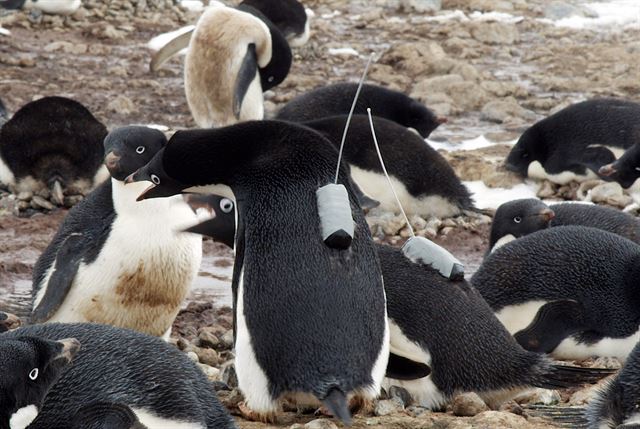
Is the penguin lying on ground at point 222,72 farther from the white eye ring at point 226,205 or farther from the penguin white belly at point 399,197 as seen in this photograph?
the white eye ring at point 226,205

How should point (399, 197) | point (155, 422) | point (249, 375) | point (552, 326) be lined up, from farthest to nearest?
point (399, 197)
point (552, 326)
point (249, 375)
point (155, 422)

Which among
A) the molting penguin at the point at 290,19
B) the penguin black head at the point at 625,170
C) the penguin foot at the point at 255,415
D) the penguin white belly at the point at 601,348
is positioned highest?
the penguin foot at the point at 255,415

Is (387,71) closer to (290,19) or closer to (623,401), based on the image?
(290,19)

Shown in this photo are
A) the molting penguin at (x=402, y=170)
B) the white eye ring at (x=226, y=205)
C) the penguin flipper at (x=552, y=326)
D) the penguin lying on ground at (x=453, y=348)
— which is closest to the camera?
the penguin lying on ground at (x=453, y=348)

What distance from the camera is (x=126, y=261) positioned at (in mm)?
5125

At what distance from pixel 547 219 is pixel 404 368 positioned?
228cm

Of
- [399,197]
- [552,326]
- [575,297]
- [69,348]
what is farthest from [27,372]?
[399,197]

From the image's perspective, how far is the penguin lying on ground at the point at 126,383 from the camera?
320 centimetres

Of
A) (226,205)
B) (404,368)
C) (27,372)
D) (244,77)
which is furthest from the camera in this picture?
(244,77)

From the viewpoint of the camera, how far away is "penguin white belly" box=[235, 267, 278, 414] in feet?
12.3

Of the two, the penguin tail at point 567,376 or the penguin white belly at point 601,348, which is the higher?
the penguin tail at point 567,376

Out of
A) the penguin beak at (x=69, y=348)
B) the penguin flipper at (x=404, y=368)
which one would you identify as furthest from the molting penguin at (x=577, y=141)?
the penguin beak at (x=69, y=348)

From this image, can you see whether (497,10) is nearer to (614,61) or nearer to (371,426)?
(614,61)

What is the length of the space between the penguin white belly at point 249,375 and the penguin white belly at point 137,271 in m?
1.32
